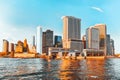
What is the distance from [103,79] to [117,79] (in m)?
3.95

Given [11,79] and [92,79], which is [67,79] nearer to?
[92,79]

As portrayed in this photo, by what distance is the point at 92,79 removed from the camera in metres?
62.5

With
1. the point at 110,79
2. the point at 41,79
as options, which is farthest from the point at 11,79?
the point at 110,79

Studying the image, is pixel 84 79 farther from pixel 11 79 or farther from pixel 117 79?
pixel 11 79

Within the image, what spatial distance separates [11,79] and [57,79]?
11632 mm

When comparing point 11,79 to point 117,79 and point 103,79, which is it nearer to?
point 103,79

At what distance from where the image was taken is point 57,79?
62.0m

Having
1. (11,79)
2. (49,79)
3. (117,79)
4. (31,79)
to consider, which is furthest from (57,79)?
(117,79)

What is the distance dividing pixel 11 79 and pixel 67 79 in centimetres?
1414

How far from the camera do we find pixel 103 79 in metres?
62.9

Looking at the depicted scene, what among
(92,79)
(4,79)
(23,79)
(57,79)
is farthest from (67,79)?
(4,79)

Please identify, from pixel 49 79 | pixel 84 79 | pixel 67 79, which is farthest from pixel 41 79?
pixel 84 79

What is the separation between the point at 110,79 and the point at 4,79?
27152mm

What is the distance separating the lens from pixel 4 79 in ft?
206
